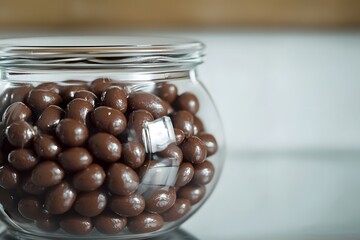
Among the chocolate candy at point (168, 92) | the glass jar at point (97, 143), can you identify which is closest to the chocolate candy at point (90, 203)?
the glass jar at point (97, 143)

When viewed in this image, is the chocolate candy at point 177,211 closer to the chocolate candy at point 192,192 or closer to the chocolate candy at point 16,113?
the chocolate candy at point 192,192

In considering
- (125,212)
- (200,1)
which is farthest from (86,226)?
(200,1)

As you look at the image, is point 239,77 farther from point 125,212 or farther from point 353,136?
point 125,212

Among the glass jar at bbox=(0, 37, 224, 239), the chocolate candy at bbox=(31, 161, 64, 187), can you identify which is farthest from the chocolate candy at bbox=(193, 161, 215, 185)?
the chocolate candy at bbox=(31, 161, 64, 187)

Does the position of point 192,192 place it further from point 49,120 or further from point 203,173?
point 49,120

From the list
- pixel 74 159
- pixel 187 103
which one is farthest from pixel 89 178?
pixel 187 103

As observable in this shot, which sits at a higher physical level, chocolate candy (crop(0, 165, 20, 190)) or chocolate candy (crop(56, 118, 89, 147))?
chocolate candy (crop(56, 118, 89, 147))

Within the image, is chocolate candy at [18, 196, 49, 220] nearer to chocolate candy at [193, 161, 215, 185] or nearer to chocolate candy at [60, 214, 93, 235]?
chocolate candy at [60, 214, 93, 235]
